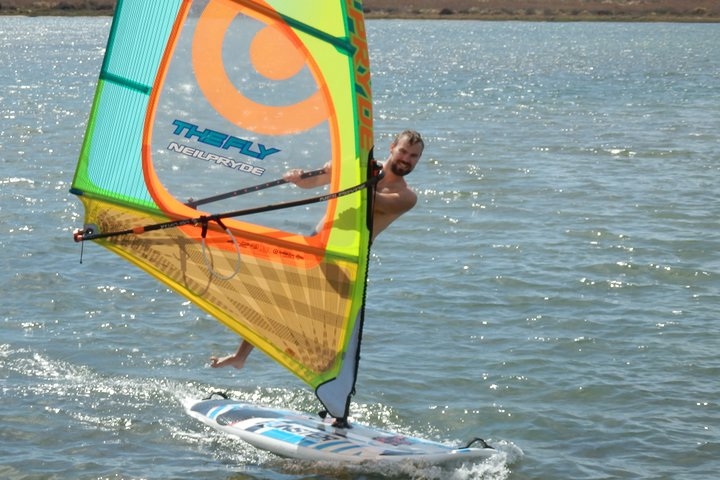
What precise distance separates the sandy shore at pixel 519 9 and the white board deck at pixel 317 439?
2885 inches

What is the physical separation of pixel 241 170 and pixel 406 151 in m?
1.01

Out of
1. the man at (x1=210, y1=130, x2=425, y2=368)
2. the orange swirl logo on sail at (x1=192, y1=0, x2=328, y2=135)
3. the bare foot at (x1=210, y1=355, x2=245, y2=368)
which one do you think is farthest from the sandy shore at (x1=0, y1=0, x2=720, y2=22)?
the man at (x1=210, y1=130, x2=425, y2=368)

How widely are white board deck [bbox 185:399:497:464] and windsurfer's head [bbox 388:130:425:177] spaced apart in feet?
5.90

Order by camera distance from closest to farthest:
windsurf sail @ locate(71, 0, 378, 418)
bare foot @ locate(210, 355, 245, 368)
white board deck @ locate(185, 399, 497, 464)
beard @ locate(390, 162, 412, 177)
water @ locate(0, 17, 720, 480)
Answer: windsurf sail @ locate(71, 0, 378, 418) → beard @ locate(390, 162, 412, 177) → white board deck @ locate(185, 399, 497, 464) → bare foot @ locate(210, 355, 245, 368) → water @ locate(0, 17, 720, 480)

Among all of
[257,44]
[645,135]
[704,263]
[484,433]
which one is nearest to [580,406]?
[484,433]

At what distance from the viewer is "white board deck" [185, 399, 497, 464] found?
24.7 feet

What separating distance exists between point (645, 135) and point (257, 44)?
57.2 ft

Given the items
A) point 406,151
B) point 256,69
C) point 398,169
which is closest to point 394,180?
point 398,169

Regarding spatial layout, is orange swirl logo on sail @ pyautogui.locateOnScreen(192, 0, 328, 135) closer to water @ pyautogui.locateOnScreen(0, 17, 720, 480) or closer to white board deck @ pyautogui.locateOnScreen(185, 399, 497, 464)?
white board deck @ pyautogui.locateOnScreen(185, 399, 497, 464)

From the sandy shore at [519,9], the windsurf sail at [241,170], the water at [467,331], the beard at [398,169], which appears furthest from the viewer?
the sandy shore at [519,9]

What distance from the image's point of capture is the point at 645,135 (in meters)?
23.4

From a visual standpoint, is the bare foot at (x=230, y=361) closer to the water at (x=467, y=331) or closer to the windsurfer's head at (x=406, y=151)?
the water at (x=467, y=331)

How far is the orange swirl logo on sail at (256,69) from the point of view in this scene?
22.9ft

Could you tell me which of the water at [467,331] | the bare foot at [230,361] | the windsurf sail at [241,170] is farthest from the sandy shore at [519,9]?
the windsurf sail at [241,170]
